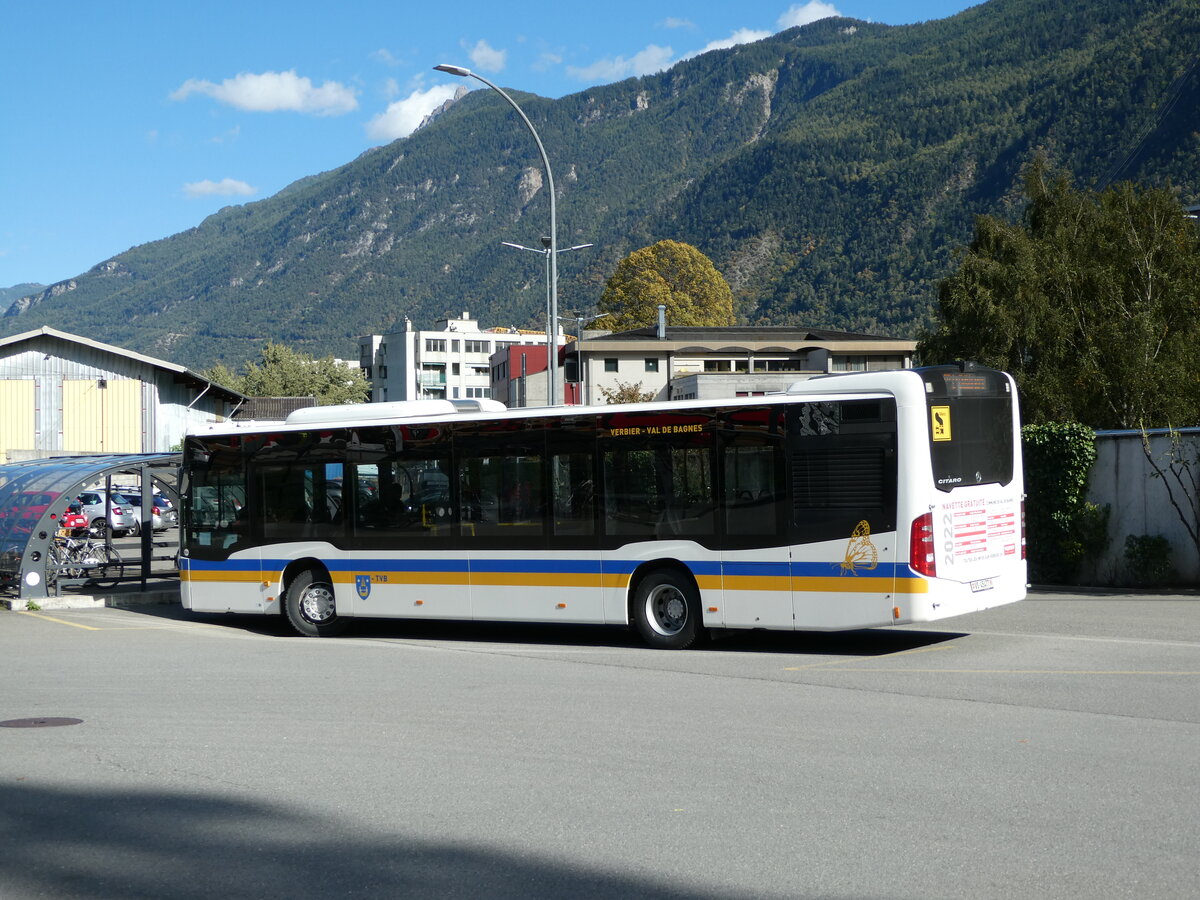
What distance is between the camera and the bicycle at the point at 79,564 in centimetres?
2100

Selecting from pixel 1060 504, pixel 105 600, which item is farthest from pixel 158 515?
pixel 1060 504

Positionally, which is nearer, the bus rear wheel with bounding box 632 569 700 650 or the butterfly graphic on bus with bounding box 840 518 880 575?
the butterfly graphic on bus with bounding box 840 518 880 575

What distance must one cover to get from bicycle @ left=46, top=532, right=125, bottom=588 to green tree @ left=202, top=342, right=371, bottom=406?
68608 millimetres

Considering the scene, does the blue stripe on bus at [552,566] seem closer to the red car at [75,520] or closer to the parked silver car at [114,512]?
the red car at [75,520]

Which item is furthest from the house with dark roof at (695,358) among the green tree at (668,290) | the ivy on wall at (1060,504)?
the ivy on wall at (1060,504)

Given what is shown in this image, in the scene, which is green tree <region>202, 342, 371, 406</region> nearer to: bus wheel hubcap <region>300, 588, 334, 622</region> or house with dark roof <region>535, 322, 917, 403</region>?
house with dark roof <region>535, 322, 917, 403</region>

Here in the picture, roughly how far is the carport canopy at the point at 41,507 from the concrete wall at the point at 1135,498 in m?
14.2

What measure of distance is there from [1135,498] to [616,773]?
49.1 feet

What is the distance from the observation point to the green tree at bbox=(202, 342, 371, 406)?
9656cm

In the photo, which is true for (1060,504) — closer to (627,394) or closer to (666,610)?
(666,610)

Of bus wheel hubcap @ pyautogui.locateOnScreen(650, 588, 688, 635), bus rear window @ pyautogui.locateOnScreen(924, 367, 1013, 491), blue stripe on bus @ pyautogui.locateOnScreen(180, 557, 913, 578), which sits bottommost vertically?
bus wheel hubcap @ pyautogui.locateOnScreen(650, 588, 688, 635)

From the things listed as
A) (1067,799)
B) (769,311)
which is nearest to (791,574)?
(1067,799)

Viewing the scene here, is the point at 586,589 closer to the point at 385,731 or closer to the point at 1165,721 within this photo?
the point at 385,731

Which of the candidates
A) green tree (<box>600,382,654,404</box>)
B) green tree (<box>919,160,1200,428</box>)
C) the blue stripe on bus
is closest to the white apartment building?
green tree (<box>600,382,654,404</box>)
